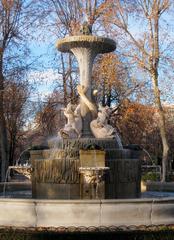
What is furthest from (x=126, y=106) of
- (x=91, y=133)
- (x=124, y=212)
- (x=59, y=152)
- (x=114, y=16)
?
(x=124, y=212)

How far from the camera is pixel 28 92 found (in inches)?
1281

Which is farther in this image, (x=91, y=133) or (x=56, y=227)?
(x=91, y=133)

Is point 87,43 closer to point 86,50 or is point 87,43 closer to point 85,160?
point 86,50

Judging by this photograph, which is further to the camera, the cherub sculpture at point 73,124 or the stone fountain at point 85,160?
the cherub sculpture at point 73,124

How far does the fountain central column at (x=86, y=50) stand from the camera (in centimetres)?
1644

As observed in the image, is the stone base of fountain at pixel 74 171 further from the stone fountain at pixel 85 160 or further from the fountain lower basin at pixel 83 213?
the fountain lower basin at pixel 83 213

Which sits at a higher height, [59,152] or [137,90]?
[137,90]

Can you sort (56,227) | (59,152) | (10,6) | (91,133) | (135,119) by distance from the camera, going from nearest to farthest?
(56,227) → (59,152) → (91,133) → (10,6) → (135,119)

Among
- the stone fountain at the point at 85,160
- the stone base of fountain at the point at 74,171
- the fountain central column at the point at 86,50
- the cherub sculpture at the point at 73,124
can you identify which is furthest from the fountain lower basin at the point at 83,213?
the fountain central column at the point at 86,50

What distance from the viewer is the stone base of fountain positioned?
1354cm

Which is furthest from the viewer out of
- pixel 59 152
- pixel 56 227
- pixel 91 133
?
pixel 91 133

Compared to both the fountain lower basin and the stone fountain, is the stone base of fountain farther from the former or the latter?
the fountain lower basin

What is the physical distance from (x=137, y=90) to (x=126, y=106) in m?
1.37

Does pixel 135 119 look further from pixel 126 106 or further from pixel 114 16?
pixel 114 16
